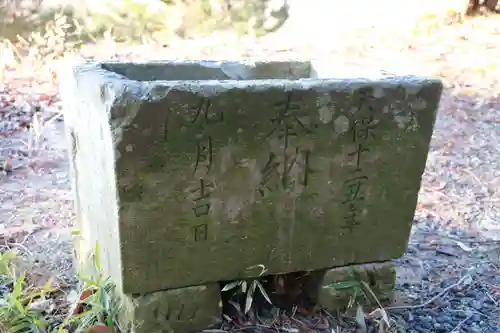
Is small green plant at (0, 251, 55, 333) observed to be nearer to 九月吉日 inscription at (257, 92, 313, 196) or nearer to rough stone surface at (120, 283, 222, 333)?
rough stone surface at (120, 283, 222, 333)

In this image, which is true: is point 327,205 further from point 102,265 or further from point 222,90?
point 102,265

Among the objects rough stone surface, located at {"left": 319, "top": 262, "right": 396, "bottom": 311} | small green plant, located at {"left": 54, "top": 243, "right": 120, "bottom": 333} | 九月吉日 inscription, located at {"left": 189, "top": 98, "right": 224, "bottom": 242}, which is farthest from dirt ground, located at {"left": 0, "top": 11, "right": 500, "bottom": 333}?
九月吉日 inscription, located at {"left": 189, "top": 98, "right": 224, "bottom": 242}

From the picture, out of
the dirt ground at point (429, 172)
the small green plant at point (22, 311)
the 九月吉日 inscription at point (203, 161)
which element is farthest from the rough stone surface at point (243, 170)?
the dirt ground at point (429, 172)

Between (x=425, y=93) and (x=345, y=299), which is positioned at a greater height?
(x=425, y=93)

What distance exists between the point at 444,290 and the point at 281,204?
36.3 inches

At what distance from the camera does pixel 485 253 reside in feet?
8.47

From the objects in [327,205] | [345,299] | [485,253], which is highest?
[327,205]

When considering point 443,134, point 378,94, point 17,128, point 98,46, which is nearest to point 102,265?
point 378,94

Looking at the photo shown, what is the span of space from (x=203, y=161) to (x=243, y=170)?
4.9 inches

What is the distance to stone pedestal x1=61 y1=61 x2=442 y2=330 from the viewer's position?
1521mm

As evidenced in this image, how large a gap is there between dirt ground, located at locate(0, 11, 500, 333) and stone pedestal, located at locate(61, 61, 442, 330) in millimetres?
378

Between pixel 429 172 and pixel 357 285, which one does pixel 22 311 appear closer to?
pixel 357 285

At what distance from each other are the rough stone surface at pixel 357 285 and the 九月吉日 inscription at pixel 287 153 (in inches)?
15.2

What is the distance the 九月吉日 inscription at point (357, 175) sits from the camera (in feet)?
5.61
